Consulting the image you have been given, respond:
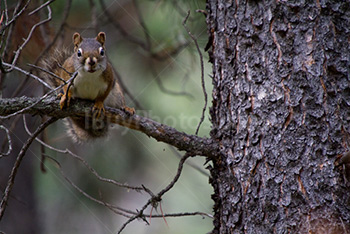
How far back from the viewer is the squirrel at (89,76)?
172 cm

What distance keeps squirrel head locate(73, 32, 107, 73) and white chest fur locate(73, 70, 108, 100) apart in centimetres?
5

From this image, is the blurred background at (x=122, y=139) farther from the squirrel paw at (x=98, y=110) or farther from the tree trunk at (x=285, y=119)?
the tree trunk at (x=285, y=119)

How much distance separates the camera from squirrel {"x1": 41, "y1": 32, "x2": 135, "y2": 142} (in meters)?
1.72

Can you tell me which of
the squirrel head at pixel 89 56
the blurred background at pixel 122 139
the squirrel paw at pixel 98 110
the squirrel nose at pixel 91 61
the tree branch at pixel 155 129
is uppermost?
the blurred background at pixel 122 139

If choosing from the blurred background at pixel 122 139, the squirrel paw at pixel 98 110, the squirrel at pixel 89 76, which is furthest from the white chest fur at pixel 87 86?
the blurred background at pixel 122 139

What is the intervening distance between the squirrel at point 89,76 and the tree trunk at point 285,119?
54 cm

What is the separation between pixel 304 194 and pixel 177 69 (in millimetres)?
1955

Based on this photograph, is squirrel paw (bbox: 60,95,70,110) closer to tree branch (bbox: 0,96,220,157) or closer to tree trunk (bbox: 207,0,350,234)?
tree branch (bbox: 0,96,220,157)

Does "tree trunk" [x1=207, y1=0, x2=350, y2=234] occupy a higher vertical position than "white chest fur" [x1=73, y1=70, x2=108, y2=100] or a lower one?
lower

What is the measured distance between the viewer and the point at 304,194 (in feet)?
3.96

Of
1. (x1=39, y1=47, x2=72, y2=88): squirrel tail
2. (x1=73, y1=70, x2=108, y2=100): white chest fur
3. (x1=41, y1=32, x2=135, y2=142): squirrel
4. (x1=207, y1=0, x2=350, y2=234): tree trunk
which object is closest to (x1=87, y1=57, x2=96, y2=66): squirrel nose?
(x1=41, y1=32, x2=135, y2=142): squirrel

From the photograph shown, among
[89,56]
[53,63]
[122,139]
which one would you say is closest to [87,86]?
[89,56]

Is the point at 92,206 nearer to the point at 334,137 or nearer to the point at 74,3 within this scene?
the point at 74,3

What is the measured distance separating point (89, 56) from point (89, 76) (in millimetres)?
166
